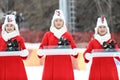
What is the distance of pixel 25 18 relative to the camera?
14375 mm

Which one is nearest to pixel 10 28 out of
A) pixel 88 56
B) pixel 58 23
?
pixel 58 23

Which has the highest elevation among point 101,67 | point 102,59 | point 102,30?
point 102,30

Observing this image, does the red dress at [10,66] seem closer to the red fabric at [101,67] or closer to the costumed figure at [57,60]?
the costumed figure at [57,60]

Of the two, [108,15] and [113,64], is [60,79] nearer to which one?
[113,64]

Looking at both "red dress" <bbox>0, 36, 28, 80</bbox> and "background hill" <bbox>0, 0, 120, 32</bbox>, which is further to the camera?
"background hill" <bbox>0, 0, 120, 32</bbox>

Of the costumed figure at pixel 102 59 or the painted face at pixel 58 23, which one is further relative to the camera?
the painted face at pixel 58 23

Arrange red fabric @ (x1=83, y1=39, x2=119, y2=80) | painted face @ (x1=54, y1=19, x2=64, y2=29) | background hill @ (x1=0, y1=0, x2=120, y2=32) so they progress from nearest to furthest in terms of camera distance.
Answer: red fabric @ (x1=83, y1=39, x2=119, y2=80)
painted face @ (x1=54, y1=19, x2=64, y2=29)
background hill @ (x1=0, y1=0, x2=120, y2=32)

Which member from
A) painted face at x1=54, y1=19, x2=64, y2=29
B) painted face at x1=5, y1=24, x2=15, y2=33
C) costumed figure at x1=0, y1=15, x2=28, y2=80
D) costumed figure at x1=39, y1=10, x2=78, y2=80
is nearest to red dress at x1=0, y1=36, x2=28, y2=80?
costumed figure at x1=0, y1=15, x2=28, y2=80

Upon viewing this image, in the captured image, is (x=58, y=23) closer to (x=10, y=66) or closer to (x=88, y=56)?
(x=88, y=56)

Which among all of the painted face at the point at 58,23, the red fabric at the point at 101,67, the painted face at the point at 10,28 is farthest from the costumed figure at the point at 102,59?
the painted face at the point at 10,28

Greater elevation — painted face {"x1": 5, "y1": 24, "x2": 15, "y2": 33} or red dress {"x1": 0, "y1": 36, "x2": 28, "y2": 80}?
painted face {"x1": 5, "y1": 24, "x2": 15, "y2": 33}

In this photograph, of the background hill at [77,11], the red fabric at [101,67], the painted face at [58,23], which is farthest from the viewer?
the background hill at [77,11]

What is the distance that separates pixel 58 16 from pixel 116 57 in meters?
0.95

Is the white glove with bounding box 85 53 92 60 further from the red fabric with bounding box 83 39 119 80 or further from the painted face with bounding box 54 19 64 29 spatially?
the painted face with bounding box 54 19 64 29
